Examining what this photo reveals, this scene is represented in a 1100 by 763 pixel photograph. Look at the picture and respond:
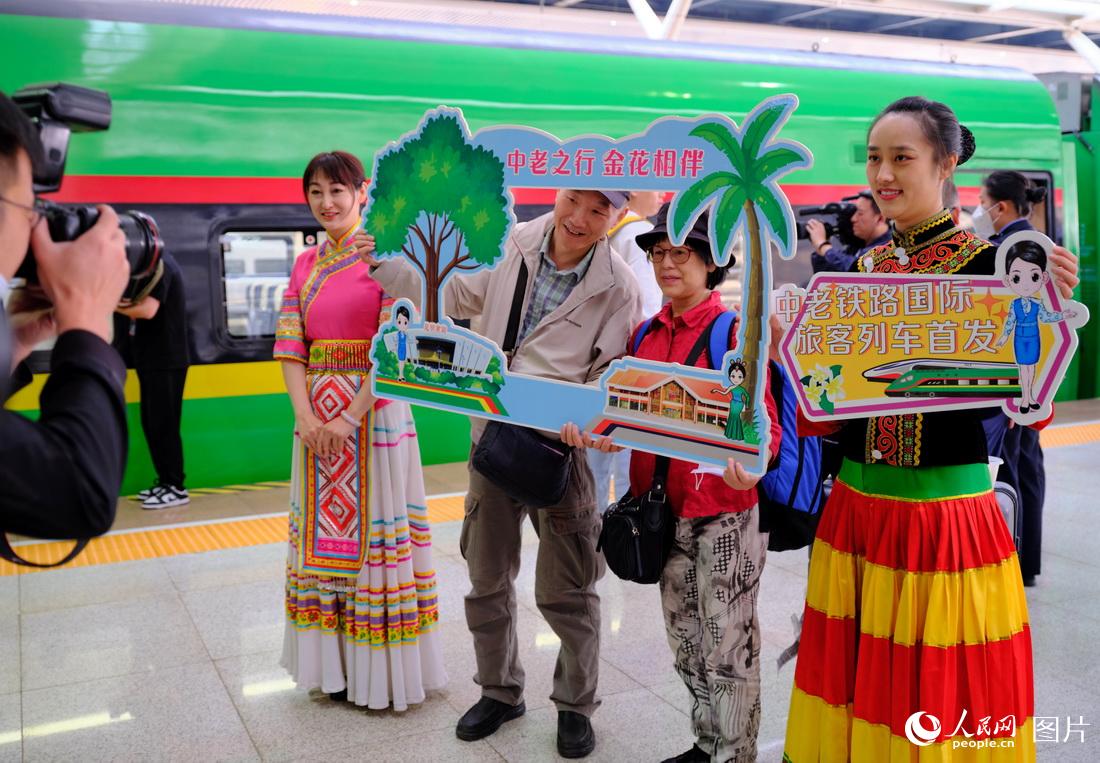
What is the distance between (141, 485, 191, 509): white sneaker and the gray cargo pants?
9.37ft

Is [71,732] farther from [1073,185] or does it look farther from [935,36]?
[935,36]

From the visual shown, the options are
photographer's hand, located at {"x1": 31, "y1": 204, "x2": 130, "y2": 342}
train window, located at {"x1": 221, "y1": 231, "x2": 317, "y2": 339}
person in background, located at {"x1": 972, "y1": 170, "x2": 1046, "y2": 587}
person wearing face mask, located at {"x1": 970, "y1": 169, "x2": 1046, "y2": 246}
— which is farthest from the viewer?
train window, located at {"x1": 221, "y1": 231, "x2": 317, "y2": 339}

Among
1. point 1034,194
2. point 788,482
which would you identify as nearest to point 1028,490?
point 1034,194

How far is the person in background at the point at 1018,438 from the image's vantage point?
4.13m

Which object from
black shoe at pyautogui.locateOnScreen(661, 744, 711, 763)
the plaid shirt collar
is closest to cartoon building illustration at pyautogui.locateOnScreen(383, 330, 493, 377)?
the plaid shirt collar

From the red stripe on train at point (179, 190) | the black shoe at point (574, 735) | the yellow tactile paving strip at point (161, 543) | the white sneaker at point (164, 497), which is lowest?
the black shoe at point (574, 735)

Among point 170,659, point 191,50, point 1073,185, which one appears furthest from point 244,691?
point 1073,185

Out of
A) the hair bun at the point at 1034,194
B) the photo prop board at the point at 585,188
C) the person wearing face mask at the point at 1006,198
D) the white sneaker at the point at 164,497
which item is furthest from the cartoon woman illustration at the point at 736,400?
the white sneaker at the point at 164,497

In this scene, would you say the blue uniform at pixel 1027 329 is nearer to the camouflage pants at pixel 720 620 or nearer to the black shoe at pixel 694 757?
the camouflage pants at pixel 720 620

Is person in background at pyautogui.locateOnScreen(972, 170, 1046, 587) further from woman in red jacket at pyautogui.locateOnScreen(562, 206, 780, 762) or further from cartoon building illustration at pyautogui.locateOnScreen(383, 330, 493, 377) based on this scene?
cartoon building illustration at pyautogui.locateOnScreen(383, 330, 493, 377)

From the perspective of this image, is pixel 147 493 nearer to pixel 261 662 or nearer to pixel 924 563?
pixel 261 662

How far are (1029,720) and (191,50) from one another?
493 cm

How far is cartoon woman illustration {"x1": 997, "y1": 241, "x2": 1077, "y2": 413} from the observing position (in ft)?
6.96

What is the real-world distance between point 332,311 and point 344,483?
549 millimetres
